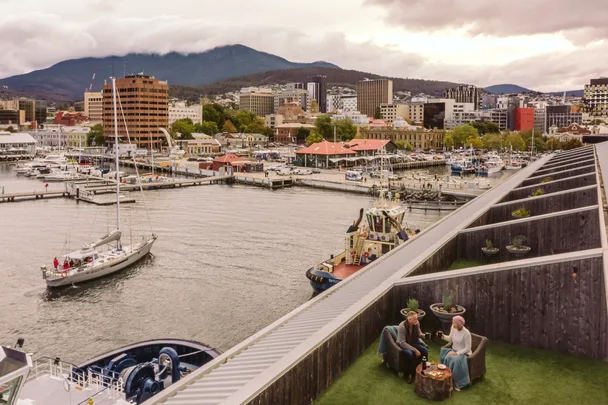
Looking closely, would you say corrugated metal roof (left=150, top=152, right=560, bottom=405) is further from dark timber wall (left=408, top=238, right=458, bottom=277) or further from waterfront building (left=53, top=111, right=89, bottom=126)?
waterfront building (left=53, top=111, right=89, bottom=126)

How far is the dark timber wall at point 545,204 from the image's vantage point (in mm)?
18156

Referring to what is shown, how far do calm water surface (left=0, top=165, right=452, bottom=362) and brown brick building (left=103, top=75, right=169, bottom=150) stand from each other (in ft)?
258

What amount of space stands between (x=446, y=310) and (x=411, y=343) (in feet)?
5.18

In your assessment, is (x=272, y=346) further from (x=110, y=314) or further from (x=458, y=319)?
(x=110, y=314)

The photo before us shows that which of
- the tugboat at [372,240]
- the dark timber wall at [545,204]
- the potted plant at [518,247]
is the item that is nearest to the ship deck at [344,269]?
the tugboat at [372,240]

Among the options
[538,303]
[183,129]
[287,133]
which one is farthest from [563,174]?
[287,133]

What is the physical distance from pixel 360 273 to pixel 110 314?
38.5ft

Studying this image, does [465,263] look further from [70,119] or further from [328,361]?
[70,119]

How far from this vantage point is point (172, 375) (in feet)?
41.1

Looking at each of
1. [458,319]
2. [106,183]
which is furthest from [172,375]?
[106,183]

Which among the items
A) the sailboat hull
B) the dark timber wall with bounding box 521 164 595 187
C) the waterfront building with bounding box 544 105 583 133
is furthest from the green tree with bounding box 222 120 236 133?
the dark timber wall with bounding box 521 164 595 187

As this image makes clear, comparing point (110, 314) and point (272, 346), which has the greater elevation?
point (272, 346)

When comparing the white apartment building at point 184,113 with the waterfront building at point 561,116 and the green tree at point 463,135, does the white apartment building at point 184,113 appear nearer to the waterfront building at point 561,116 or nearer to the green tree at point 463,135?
the green tree at point 463,135

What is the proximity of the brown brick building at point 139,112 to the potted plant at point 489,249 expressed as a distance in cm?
11832
